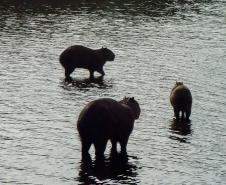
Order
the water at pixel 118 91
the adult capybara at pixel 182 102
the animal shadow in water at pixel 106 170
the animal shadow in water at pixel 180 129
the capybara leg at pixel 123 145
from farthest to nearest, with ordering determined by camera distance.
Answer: the adult capybara at pixel 182 102 < the animal shadow in water at pixel 180 129 < the capybara leg at pixel 123 145 < the water at pixel 118 91 < the animal shadow in water at pixel 106 170

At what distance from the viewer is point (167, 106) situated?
27.9 m

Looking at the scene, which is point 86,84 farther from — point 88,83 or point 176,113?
point 176,113

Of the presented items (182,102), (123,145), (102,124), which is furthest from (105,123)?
(182,102)

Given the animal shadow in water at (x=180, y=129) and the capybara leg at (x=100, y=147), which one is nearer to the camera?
the capybara leg at (x=100, y=147)

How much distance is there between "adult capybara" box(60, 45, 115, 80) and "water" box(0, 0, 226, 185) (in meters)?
0.71

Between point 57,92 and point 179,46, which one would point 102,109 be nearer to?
point 57,92

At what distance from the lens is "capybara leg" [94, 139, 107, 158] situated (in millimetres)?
18922

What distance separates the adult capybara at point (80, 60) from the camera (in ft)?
112

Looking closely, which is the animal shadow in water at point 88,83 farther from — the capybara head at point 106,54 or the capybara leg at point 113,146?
the capybara leg at point 113,146

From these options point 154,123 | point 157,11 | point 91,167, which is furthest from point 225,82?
point 157,11

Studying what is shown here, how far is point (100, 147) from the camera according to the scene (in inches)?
752

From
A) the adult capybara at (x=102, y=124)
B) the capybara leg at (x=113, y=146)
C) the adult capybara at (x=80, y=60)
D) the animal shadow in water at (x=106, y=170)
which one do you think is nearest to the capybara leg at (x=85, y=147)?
the adult capybara at (x=102, y=124)

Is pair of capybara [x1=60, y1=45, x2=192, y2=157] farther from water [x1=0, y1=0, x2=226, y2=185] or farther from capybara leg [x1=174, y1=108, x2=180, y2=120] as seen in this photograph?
capybara leg [x1=174, y1=108, x2=180, y2=120]

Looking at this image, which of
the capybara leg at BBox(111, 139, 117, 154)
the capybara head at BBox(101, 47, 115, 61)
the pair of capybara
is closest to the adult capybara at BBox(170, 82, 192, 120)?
the pair of capybara
